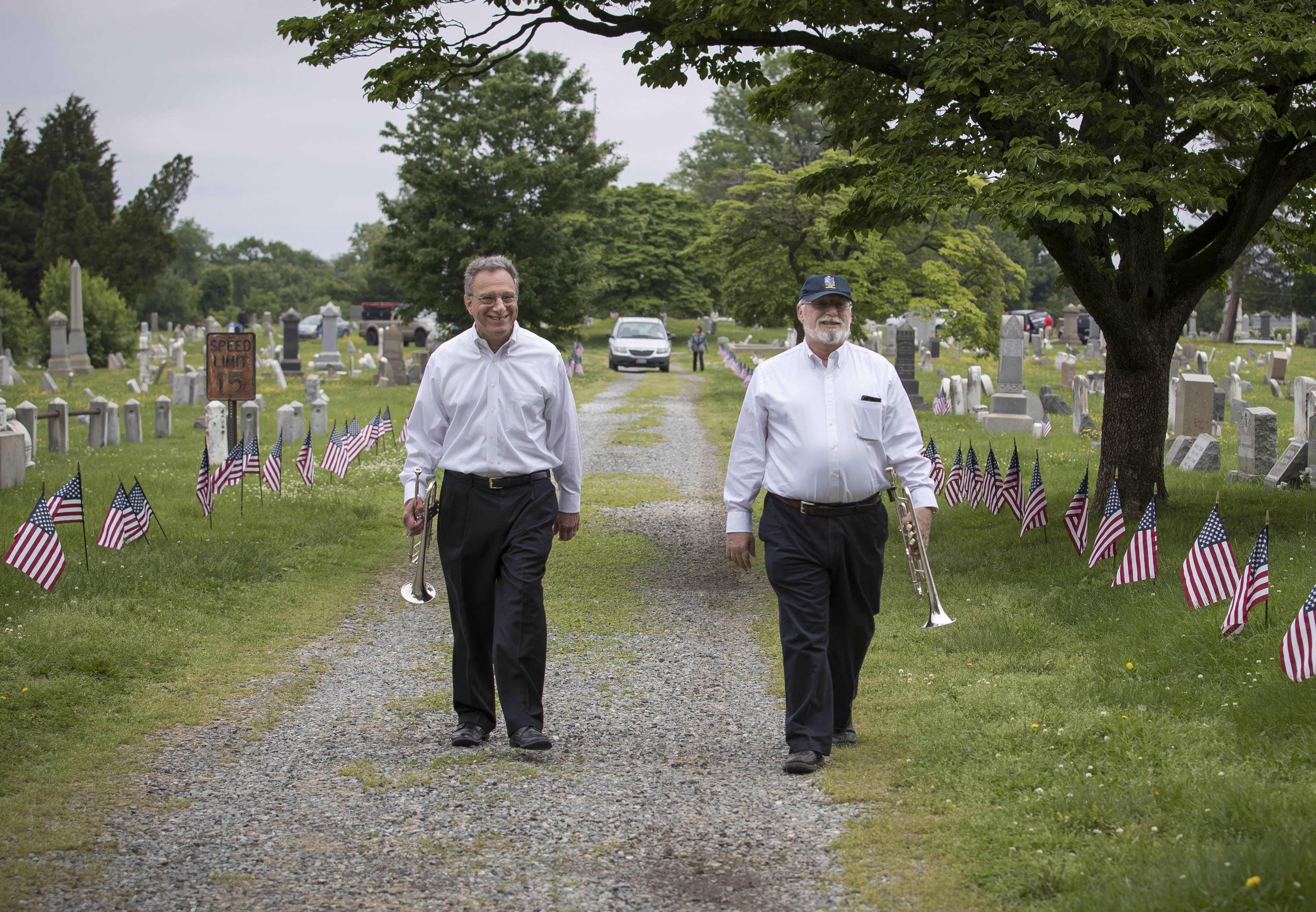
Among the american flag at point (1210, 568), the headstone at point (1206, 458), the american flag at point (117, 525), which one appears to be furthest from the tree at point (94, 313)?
the american flag at point (1210, 568)

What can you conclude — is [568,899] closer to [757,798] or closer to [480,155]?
[757,798]

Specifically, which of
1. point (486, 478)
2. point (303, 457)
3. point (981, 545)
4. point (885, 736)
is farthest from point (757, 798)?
point (303, 457)

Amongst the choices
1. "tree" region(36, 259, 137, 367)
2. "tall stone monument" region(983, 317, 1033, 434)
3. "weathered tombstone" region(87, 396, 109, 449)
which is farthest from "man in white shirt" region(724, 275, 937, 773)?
"tree" region(36, 259, 137, 367)

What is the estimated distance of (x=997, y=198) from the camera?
820 centimetres

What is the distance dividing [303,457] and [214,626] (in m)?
5.84

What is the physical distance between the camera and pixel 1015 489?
34.8 ft

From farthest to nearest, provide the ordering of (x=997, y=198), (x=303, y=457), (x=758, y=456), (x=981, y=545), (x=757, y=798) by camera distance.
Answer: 1. (x=303, y=457)
2. (x=981, y=545)
3. (x=997, y=198)
4. (x=758, y=456)
5. (x=757, y=798)

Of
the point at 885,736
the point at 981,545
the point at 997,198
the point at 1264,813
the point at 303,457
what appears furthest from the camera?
the point at 303,457

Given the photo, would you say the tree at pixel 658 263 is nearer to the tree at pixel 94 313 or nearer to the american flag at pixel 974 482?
the tree at pixel 94 313

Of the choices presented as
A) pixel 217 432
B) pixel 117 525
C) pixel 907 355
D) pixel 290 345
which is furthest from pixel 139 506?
→ pixel 290 345

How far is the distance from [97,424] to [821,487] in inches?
659

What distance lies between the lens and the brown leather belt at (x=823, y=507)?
4.97 meters

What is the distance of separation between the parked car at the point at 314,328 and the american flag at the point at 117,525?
5707cm

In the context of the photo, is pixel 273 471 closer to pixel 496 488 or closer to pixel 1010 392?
pixel 496 488
